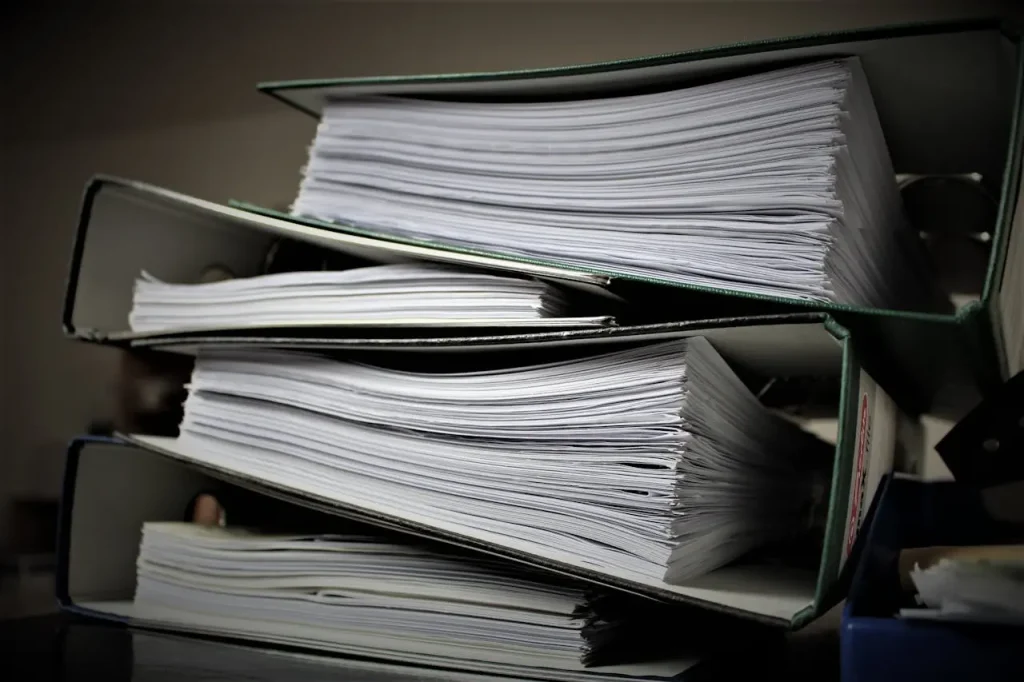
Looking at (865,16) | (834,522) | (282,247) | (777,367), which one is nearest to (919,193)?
(865,16)

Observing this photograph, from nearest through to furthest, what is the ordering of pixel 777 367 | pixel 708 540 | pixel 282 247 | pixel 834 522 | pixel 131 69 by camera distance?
pixel 834 522, pixel 708 540, pixel 777 367, pixel 282 247, pixel 131 69

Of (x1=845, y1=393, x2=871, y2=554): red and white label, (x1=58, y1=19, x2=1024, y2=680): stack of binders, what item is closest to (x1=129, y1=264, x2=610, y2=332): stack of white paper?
(x1=58, y1=19, x2=1024, y2=680): stack of binders

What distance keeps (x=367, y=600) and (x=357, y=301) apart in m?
0.23

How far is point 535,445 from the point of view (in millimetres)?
602

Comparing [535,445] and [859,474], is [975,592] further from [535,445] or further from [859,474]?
[535,445]

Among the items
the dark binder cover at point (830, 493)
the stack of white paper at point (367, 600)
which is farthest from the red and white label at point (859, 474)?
the stack of white paper at point (367, 600)

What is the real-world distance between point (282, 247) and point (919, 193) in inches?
26.4

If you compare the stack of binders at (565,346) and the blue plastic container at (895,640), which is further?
the stack of binders at (565,346)

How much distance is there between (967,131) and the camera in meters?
0.71

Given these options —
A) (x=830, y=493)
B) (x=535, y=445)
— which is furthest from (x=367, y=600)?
(x=830, y=493)

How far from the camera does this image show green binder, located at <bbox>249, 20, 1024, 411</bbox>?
54 cm

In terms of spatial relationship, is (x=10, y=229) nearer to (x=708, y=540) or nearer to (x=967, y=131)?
(x=708, y=540)

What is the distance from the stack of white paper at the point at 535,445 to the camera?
56 cm

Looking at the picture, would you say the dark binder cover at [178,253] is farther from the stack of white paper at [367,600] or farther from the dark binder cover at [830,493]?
the stack of white paper at [367,600]
